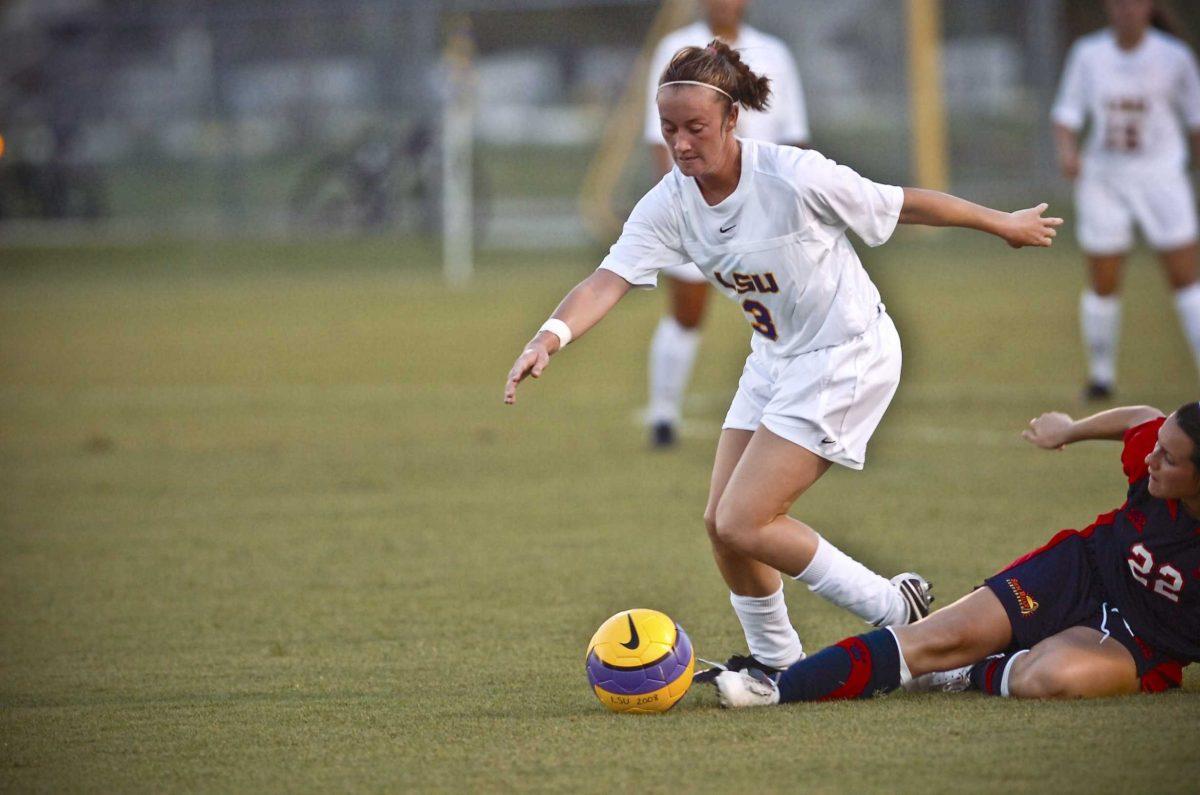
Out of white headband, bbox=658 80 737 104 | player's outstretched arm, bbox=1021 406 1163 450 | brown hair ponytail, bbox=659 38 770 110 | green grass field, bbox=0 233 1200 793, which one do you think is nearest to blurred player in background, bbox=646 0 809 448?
green grass field, bbox=0 233 1200 793

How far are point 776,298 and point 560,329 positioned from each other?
63 centimetres

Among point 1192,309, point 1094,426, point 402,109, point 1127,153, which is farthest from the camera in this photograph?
point 402,109

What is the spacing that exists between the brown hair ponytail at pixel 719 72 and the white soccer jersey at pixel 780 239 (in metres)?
0.16

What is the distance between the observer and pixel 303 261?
2486 cm

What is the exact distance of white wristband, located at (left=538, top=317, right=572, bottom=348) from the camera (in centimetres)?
Result: 453

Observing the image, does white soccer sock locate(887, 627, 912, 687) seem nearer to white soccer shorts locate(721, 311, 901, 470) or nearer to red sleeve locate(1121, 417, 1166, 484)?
white soccer shorts locate(721, 311, 901, 470)

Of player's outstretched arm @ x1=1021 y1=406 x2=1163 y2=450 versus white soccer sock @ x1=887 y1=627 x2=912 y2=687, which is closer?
white soccer sock @ x1=887 y1=627 x2=912 y2=687

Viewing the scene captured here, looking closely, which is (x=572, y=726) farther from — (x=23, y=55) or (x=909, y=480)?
(x=23, y=55)

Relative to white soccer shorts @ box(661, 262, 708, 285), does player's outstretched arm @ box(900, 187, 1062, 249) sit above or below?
above

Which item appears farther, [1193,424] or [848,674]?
[848,674]

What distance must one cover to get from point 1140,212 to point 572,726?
24.0 ft

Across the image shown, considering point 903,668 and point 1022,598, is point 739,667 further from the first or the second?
point 1022,598

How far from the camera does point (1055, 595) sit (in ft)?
15.1

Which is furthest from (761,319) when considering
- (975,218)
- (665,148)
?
(665,148)
